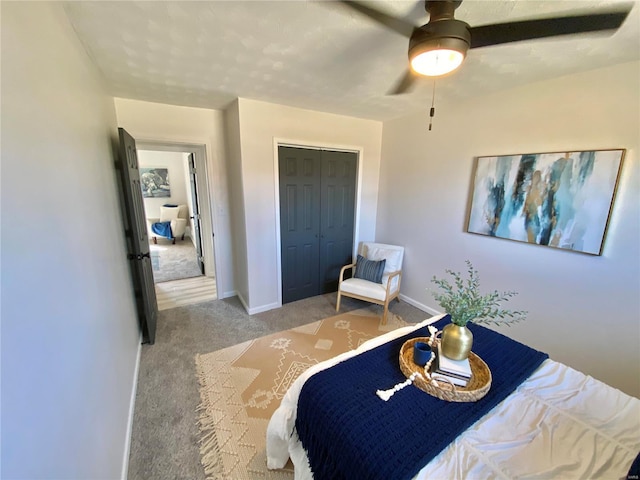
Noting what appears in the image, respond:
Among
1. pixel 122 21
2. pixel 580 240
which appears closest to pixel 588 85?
pixel 580 240

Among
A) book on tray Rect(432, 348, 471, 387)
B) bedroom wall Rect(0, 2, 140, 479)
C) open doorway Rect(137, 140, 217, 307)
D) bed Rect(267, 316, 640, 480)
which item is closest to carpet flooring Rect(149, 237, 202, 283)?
open doorway Rect(137, 140, 217, 307)

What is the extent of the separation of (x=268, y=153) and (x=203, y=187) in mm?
1362

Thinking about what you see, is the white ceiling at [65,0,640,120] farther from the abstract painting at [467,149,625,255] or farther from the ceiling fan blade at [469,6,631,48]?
the abstract painting at [467,149,625,255]

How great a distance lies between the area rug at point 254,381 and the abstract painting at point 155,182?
5.64m

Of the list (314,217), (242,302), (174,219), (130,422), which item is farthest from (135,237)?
(174,219)

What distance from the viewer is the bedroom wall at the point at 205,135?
273 centimetres

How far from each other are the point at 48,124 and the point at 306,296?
9.93 ft

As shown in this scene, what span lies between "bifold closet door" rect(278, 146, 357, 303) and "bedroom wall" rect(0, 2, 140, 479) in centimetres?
188

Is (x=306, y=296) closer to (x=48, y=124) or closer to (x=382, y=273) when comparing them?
(x=382, y=273)

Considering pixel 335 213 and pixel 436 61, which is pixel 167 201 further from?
pixel 436 61

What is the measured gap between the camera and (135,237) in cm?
229

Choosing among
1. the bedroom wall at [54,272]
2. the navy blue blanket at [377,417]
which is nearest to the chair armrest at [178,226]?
the bedroom wall at [54,272]

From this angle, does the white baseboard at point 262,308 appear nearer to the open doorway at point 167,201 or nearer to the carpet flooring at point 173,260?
the carpet flooring at point 173,260

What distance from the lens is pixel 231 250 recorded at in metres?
3.55
